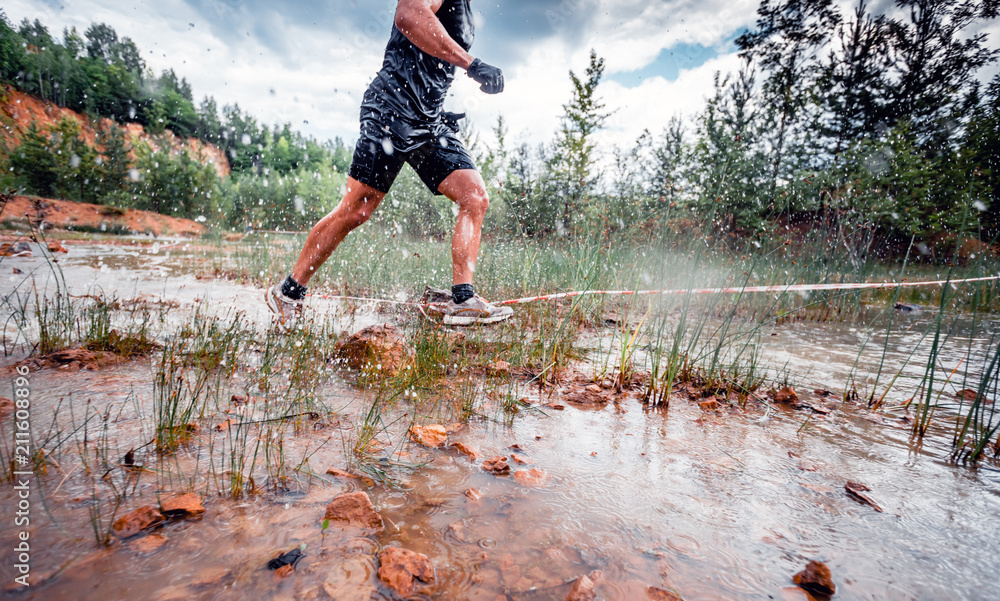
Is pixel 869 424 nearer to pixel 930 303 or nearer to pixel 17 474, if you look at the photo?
pixel 17 474

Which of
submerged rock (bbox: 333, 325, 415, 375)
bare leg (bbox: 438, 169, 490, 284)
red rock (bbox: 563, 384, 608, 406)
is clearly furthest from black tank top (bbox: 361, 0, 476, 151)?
red rock (bbox: 563, 384, 608, 406)

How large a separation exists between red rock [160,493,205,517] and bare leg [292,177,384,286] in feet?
5.99

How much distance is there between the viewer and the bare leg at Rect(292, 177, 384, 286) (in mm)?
2598

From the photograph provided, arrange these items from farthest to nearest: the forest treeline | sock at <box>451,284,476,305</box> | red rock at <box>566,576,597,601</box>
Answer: the forest treeline → sock at <box>451,284,476,305</box> → red rock at <box>566,576,597,601</box>

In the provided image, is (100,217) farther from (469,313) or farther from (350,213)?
(469,313)

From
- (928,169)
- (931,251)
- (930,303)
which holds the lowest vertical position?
(930,303)

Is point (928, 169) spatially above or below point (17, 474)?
above

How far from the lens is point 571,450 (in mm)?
1484

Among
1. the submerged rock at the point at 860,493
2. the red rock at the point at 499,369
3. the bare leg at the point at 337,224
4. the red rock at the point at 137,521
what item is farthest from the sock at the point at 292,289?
the submerged rock at the point at 860,493

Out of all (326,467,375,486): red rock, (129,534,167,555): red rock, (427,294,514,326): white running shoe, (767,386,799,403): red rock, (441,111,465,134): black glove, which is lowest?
(326,467,375,486): red rock

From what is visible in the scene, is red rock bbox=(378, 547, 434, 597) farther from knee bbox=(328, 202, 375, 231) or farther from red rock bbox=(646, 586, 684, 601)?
knee bbox=(328, 202, 375, 231)

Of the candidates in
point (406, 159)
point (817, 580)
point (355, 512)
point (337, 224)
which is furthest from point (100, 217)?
point (817, 580)

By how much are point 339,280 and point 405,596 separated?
5054 mm

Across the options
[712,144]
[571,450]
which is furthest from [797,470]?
[712,144]
